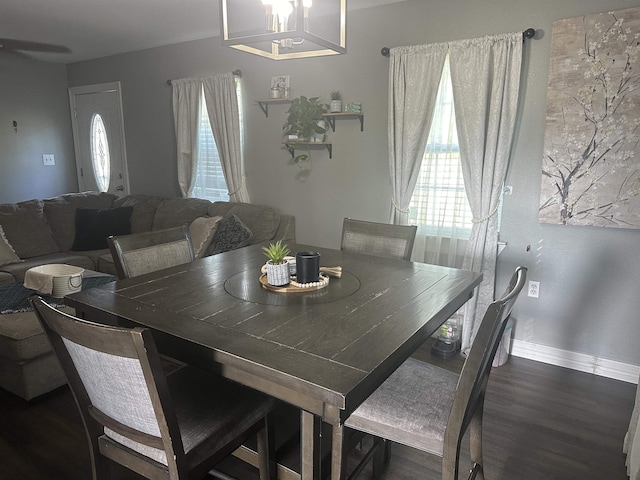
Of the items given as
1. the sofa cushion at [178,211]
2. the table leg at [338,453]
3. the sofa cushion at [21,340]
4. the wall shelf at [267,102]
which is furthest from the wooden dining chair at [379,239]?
the sofa cushion at [178,211]

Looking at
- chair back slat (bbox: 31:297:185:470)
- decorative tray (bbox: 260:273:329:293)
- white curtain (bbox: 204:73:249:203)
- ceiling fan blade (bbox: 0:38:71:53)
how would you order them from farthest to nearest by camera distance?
ceiling fan blade (bbox: 0:38:71:53)
white curtain (bbox: 204:73:249:203)
decorative tray (bbox: 260:273:329:293)
chair back slat (bbox: 31:297:185:470)

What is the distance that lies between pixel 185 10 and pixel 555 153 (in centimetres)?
278

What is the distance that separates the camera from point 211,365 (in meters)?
1.31

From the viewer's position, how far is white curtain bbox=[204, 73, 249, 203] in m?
3.93

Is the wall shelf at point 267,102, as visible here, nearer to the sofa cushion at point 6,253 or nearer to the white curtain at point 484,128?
the white curtain at point 484,128

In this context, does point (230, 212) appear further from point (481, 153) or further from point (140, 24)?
point (481, 153)

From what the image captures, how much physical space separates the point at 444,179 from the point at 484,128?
43 cm

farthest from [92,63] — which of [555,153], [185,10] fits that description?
[555,153]

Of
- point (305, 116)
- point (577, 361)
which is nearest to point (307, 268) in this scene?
point (305, 116)

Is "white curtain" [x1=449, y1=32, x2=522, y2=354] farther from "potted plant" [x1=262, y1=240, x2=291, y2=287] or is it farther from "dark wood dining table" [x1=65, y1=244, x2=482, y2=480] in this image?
"potted plant" [x1=262, y1=240, x2=291, y2=287]

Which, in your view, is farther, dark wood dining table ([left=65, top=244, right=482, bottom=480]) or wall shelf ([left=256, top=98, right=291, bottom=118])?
wall shelf ([left=256, top=98, right=291, bottom=118])

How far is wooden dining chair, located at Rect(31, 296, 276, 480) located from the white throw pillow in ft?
6.09

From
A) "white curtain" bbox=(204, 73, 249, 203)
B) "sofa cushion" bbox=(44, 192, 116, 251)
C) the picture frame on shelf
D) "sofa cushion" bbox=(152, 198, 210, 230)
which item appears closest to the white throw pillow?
"sofa cushion" bbox=(152, 198, 210, 230)

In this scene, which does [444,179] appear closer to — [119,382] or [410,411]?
[410,411]
